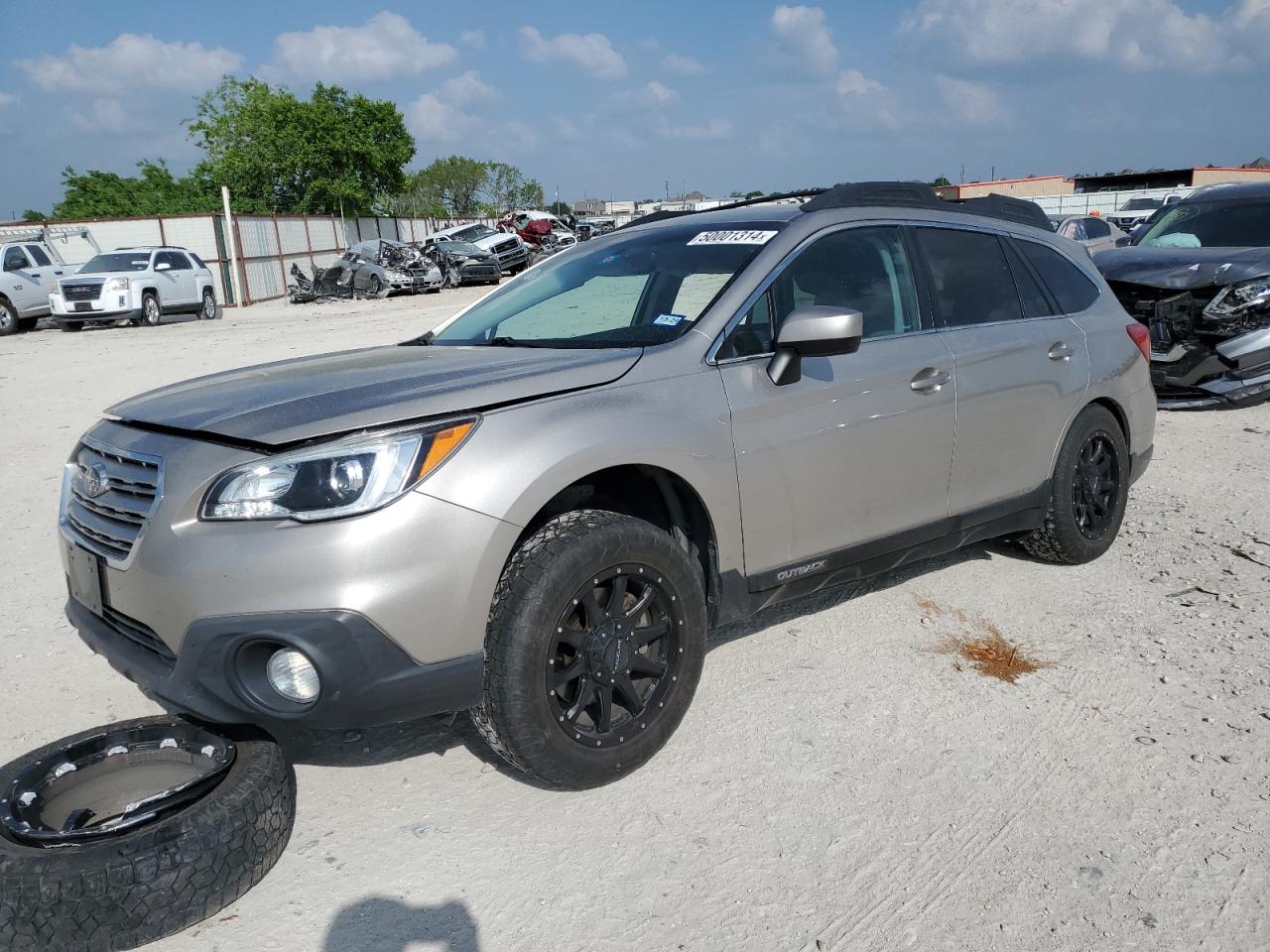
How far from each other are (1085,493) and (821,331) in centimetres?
228

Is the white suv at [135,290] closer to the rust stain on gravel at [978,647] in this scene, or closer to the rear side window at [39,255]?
the rear side window at [39,255]

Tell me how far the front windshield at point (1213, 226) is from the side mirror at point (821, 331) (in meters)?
7.79

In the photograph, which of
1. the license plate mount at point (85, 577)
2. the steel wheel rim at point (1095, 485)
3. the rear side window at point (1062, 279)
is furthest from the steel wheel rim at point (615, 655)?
the rear side window at point (1062, 279)

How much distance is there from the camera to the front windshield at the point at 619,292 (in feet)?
12.2

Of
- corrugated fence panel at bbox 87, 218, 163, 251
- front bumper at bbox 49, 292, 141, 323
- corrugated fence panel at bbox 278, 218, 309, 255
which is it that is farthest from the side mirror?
corrugated fence panel at bbox 278, 218, 309, 255

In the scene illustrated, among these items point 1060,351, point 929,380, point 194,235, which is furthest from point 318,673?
point 194,235

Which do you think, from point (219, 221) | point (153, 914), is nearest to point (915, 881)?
point (153, 914)

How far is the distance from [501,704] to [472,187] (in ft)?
306

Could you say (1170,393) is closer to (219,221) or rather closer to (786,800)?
(786,800)

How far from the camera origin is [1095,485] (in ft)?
16.3

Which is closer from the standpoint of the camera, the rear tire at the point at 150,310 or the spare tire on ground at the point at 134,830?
the spare tire on ground at the point at 134,830

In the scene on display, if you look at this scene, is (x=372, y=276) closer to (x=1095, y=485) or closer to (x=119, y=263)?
(x=119, y=263)

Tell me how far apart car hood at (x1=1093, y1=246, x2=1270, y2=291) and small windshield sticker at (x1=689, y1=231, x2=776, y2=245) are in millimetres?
6322

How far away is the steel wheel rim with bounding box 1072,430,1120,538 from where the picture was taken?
489 centimetres
